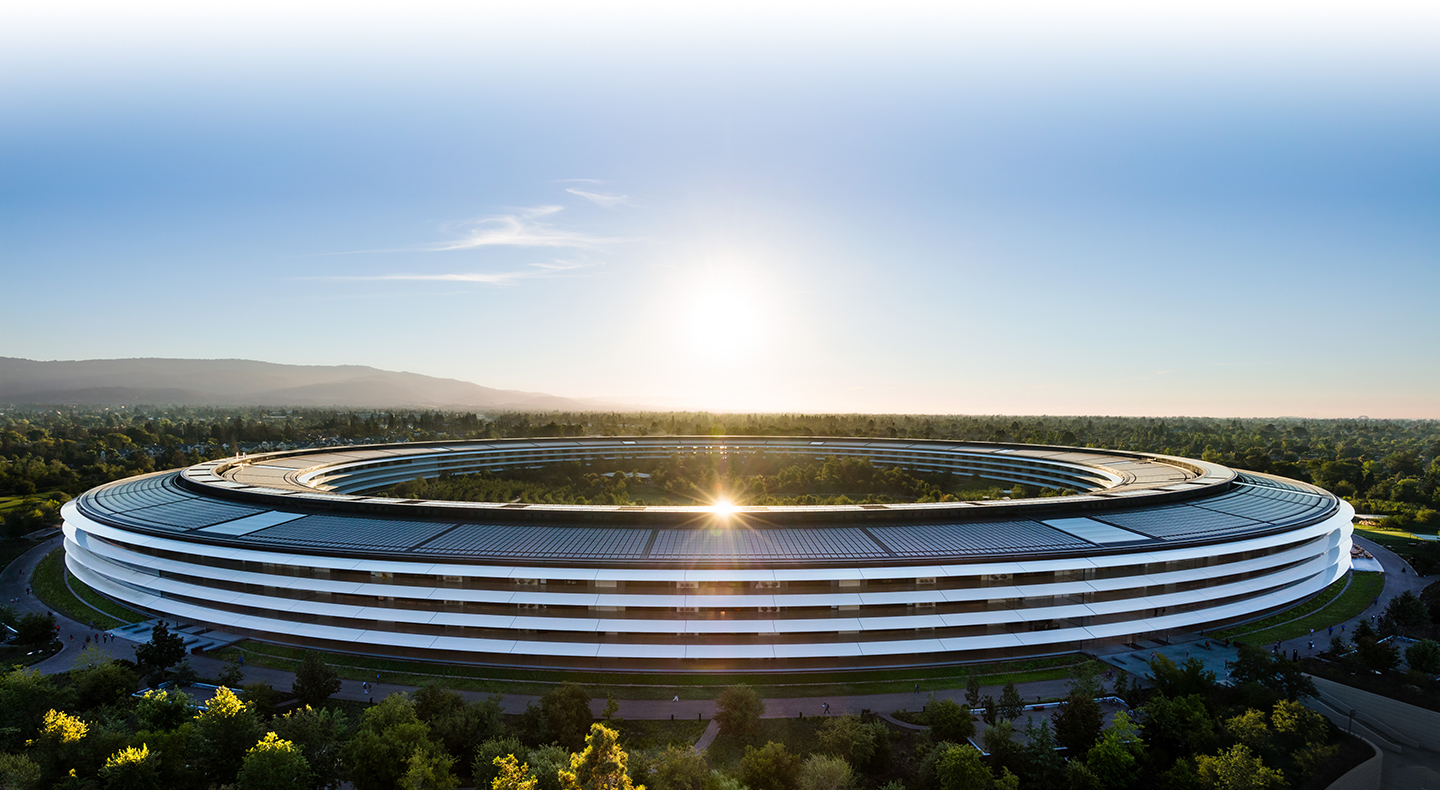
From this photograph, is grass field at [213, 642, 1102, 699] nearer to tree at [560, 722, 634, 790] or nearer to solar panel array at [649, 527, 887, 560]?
solar panel array at [649, 527, 887, 560]

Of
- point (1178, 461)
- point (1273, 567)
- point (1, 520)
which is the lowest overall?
point (1, 520)

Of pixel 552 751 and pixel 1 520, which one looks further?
pixel 1 520

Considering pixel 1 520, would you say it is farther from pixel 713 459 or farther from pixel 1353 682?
pixel 1353 682

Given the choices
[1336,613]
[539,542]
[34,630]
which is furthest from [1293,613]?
[34,630]

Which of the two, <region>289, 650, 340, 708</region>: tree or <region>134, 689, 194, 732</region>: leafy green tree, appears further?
<region>289, 650, 340, 708</region>: tree

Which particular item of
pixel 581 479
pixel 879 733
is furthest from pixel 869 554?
pixel 581 479

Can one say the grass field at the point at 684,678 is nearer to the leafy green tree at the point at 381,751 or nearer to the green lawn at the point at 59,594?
the leafy green tree at the point at 381,751

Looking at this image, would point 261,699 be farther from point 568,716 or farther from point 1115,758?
point 1115,758

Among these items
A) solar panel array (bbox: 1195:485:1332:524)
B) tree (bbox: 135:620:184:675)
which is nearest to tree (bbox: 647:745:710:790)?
tree (bbox: 135:620:184:675)
